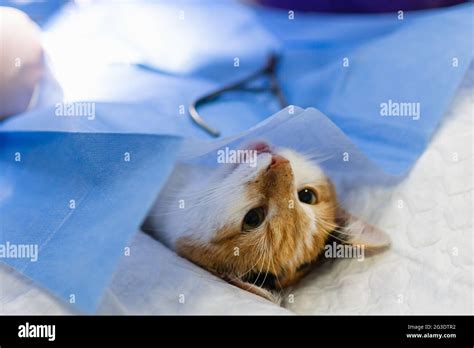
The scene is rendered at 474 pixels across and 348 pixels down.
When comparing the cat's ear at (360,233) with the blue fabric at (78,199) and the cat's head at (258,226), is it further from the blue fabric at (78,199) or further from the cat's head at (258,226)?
the blue fabric at (78,199)

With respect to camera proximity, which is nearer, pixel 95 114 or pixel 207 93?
pixel 95 114

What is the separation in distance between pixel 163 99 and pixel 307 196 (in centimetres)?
30

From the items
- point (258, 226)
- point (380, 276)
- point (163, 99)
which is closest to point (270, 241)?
point (258, 226)

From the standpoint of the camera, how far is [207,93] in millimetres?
867

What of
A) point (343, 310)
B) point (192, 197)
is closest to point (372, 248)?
point (343, 310)

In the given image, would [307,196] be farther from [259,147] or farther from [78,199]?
[78,199]

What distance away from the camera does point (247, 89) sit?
908 mm

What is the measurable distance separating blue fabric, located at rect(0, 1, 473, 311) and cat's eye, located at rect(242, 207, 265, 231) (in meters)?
0.09

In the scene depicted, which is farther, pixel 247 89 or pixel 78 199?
pixel 247 89

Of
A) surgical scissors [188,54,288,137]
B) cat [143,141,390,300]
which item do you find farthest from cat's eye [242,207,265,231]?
surgical scissors [188,54,288,137]

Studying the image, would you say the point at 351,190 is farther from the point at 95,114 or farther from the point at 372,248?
the point at 95,114
